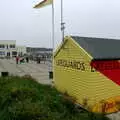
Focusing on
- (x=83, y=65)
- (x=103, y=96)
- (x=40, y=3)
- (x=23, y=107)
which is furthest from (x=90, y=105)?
(x=40, y=3)

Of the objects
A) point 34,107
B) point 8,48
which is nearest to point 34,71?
point 34,107

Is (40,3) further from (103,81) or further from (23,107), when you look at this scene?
(23,107)

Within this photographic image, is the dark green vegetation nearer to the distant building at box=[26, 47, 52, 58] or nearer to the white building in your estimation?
the distant building at box=[26, 47, 52, 58]

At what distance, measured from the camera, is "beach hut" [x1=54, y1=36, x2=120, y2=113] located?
11820mm

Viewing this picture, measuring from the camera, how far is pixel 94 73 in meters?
11.8

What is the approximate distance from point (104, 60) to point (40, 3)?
10542 millimetres

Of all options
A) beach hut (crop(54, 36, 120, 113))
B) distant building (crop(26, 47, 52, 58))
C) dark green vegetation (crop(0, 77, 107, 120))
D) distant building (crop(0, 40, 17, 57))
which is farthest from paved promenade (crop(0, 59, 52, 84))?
distant building (crop(0, 40, 17, 57))

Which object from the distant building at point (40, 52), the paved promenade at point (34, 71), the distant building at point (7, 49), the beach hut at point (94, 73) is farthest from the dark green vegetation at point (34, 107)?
the distant building at point (7, 49)

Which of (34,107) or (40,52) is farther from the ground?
(40,52)

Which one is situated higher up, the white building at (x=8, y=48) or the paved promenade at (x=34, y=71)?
the white building at (x=8, y=48)

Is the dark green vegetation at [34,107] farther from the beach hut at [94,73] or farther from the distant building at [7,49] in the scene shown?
the distant building at [7,49]

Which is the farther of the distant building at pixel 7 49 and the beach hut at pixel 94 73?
the distant building at pixel 7 49

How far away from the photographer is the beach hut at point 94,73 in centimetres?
1182

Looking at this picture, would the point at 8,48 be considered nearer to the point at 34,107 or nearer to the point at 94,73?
the point at 94,73
